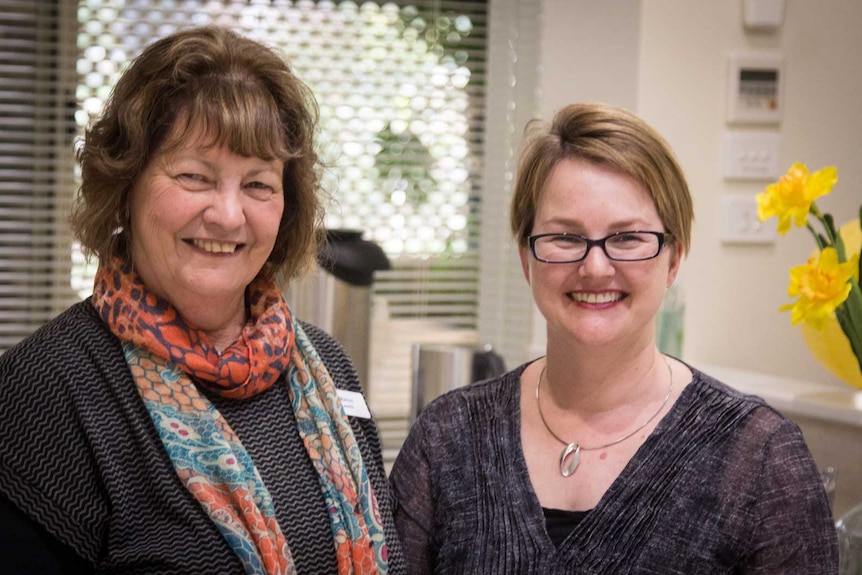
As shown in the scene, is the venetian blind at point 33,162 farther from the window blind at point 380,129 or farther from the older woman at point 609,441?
the older woman at point 609,441

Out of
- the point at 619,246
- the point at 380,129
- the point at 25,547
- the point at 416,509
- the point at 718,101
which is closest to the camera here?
the point at 25,547

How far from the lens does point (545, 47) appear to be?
2.99m

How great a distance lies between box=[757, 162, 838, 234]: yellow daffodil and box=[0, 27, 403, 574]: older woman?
837 millimetres

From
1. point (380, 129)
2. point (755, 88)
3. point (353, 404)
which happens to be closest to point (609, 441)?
point (353, 404)

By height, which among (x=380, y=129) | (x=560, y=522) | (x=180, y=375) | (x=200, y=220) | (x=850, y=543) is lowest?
(x=850, y=543)

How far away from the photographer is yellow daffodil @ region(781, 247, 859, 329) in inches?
70.4

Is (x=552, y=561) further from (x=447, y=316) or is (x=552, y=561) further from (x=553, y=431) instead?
(x=447, y=316)

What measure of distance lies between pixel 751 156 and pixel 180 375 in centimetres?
201

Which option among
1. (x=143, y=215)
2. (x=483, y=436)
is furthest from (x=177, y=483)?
(x=483, y=436)

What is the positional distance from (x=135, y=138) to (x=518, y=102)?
1.97m

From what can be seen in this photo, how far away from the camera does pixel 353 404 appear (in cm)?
168

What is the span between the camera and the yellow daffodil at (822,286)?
5.87 feet

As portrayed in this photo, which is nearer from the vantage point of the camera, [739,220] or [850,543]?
[850,543]

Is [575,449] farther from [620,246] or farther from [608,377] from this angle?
[620,246]
